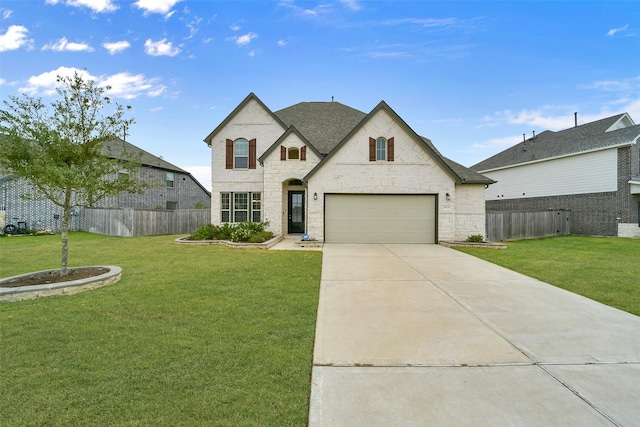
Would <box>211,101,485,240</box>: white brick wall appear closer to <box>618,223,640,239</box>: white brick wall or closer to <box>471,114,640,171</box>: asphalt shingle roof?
<box>618,223,640,239</box>: white brick wall

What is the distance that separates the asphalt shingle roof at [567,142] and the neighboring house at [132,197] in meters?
26.8

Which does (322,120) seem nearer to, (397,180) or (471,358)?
(397,180)

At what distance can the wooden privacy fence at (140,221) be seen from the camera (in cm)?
1798

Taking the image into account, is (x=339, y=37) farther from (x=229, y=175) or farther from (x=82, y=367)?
(x=82, y=367)

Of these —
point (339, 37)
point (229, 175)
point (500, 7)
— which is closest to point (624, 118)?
point (500, 7)

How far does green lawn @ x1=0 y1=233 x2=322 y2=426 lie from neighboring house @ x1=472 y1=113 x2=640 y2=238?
2284 cm

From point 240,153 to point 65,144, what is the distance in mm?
11025

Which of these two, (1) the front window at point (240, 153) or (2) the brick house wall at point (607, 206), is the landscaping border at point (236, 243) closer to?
(1) the front window at point (240, 153)

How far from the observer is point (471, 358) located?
3488 mm

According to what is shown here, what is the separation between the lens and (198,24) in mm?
12969

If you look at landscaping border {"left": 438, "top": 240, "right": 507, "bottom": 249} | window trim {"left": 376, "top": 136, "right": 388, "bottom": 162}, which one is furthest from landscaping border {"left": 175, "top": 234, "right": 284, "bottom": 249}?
landscaping border {"left": 438, "top": 240, "right": 507, "bottom": 249}

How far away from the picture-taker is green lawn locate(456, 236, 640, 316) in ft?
20.3

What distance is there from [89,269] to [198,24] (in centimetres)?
1123

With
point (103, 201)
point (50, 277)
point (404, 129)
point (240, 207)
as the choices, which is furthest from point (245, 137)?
point (103, 201)
